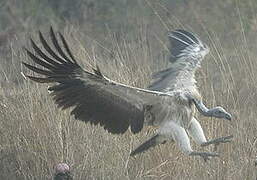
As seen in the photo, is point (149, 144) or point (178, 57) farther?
point (178, 57)

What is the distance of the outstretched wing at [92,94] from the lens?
6.58 m

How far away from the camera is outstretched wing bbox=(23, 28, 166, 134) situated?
6582mm

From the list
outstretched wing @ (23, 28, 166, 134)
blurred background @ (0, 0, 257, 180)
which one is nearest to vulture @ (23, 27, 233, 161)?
outstretched wing @ (23, 28, 166, 134)

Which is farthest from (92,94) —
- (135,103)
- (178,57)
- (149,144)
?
(178,57)

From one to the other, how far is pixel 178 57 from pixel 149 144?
116cm

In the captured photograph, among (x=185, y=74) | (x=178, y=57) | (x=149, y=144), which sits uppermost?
(x=178, y=57)

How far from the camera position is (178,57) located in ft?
26.7

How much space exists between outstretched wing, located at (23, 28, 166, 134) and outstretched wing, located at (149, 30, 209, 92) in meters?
0.40

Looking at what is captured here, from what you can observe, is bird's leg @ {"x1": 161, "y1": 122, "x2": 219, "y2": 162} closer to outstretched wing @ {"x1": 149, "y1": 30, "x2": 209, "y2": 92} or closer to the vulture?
the vulture

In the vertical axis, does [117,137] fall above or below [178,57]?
below

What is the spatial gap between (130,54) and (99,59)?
15.8 inches

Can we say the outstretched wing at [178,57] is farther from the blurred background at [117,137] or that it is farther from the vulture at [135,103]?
the blurred background at [117,137]

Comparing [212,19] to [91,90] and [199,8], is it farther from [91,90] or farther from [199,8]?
[91,90]

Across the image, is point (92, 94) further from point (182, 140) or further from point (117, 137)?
point (117, 137)
